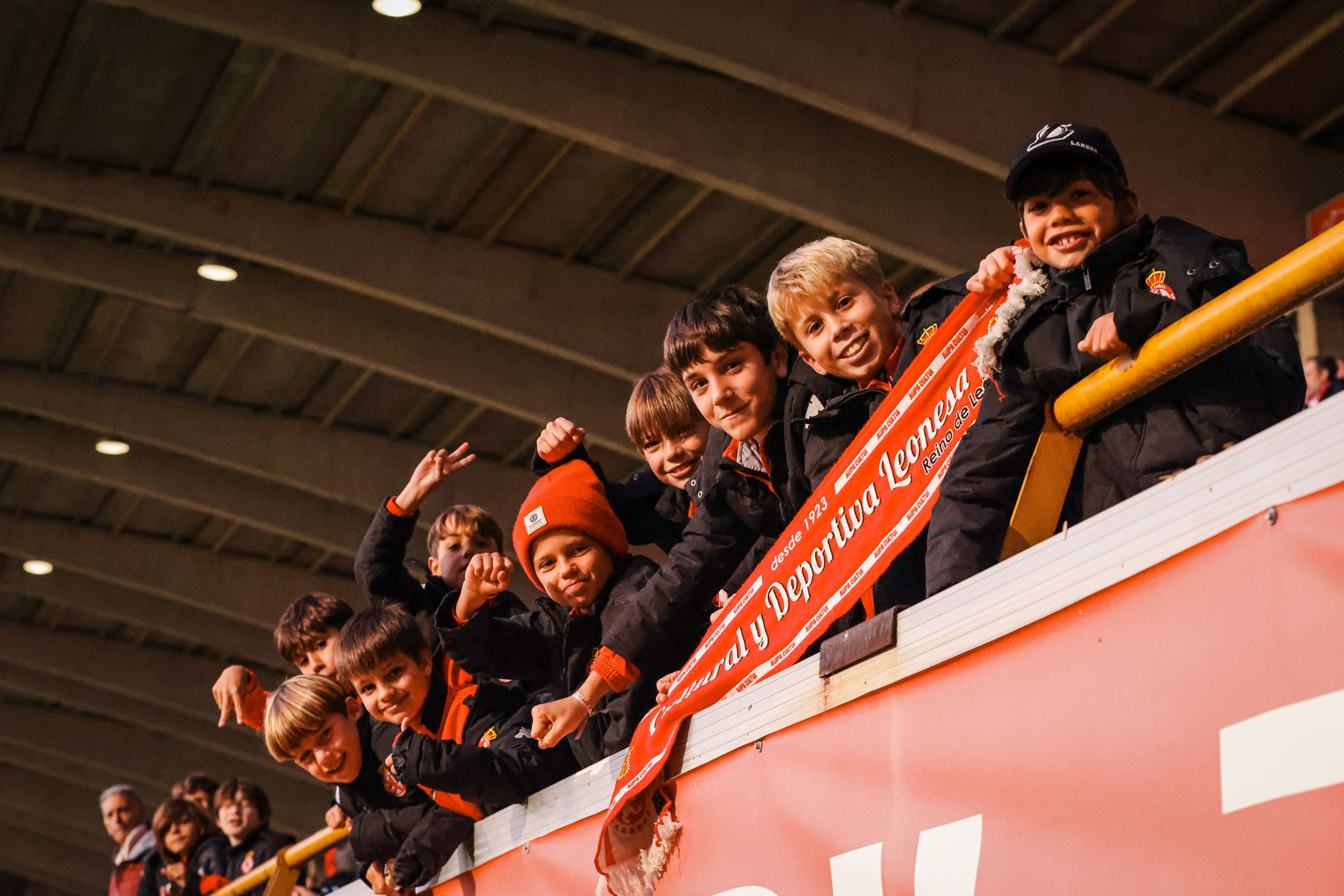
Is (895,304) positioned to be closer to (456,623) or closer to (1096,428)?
(1096,428)

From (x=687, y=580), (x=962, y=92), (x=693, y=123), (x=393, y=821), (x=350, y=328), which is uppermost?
(x=350, y=328)

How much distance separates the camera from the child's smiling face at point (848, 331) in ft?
10.7

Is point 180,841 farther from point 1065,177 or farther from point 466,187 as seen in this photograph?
point 466,187

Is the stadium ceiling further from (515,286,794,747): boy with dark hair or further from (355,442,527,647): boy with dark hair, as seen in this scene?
(515,286,794,747): boy with dark hair

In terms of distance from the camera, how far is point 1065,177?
2674 mm

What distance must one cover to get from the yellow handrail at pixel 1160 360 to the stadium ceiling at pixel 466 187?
8.05 meters

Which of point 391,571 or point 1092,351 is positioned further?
point 391,571

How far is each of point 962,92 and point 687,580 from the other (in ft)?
25.2

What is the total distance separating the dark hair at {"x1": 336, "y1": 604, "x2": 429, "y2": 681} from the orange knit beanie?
0.53m

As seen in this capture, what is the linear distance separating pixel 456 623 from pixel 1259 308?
2.85 m

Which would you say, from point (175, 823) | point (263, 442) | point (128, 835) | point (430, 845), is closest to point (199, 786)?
point (175, 823)

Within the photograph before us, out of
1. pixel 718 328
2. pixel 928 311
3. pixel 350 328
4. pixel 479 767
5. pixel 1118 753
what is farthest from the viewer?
pixel 350 328

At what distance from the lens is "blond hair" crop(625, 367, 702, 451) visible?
14.0ft

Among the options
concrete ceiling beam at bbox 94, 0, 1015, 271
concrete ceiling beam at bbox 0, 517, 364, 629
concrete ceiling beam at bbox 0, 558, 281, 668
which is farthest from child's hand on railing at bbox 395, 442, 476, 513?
concrete ceiling beam at bbox 0, 558, 281, 668
